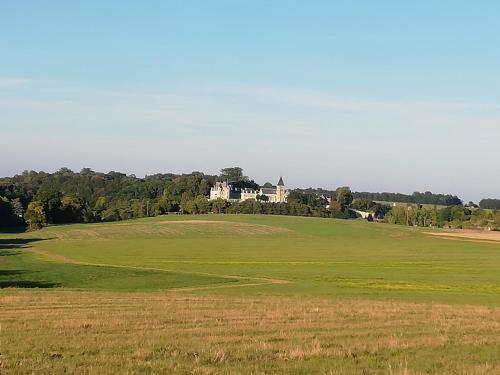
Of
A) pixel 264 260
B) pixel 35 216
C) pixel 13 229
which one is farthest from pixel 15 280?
pixel 13 229

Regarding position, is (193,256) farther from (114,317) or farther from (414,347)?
(414,347)

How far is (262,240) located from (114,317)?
91.5m

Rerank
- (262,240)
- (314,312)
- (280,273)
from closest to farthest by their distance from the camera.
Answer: (314,312), (280,273), (262,240)

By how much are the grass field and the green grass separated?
0.91ft

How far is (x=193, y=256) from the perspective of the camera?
82500 millimetres

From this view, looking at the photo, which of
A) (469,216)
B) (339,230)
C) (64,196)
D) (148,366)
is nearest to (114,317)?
(148,366)

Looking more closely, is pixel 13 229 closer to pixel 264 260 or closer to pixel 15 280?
pixel 264 260

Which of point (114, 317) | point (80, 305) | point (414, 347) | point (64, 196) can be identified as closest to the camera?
point (414, 347)

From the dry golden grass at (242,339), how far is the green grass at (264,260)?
15078mm

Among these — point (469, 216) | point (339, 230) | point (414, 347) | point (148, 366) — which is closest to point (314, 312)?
point (414, 347)

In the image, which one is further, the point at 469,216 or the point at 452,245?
the point at 469,216

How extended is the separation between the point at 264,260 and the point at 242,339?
5867 centimetres

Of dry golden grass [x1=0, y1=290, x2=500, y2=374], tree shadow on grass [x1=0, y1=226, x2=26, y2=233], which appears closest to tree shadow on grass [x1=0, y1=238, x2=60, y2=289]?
dry golden grass [x1=0, y1=290, x2=500, y2=374]

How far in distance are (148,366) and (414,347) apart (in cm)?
709
